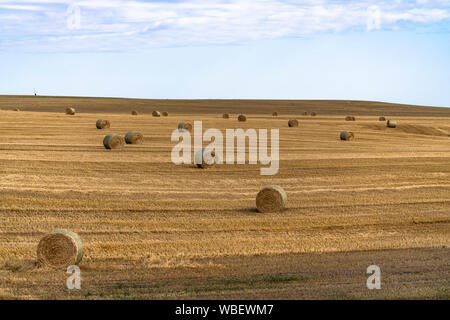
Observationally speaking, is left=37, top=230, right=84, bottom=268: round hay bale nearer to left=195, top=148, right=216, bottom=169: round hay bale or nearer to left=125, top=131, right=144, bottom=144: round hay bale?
left=195, top=148, right=216, bottom=169: round hay bale

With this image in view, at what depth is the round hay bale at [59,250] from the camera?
13.6 metres

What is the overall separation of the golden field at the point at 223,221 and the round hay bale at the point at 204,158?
0.43 m

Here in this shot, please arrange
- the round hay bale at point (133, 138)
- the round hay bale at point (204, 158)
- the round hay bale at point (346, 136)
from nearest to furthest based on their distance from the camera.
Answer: the round hay bale at point (204, 158)
the round hay bale at point (133, 138)
the round hay bale at point (346, 136)

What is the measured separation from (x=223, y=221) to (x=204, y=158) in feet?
27.9

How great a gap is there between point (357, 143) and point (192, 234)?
21.7 meters

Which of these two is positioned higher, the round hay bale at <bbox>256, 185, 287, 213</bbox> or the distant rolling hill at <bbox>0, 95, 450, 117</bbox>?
the distant rolling hill at <bbox>0, 95, 450, 117</bbox>

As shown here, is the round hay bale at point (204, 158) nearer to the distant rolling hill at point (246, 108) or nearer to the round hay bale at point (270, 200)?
the round hay bale at point (270, 200)

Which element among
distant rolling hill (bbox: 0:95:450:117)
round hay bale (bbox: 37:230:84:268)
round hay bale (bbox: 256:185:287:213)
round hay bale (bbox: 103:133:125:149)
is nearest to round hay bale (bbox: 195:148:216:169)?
round hay bale (bbox: 103:133:125:149)

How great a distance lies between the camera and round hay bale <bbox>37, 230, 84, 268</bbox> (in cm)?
1363

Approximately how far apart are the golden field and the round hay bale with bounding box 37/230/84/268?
348 millimetres

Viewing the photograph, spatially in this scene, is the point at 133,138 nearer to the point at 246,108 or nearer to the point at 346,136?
the point at 346,136

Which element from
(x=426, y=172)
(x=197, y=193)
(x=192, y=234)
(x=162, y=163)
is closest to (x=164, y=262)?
(x=192, y=234)

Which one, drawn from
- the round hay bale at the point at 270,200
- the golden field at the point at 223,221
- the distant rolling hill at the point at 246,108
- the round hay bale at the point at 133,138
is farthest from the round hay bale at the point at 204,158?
the distant rolling hill at the point at 246,108
